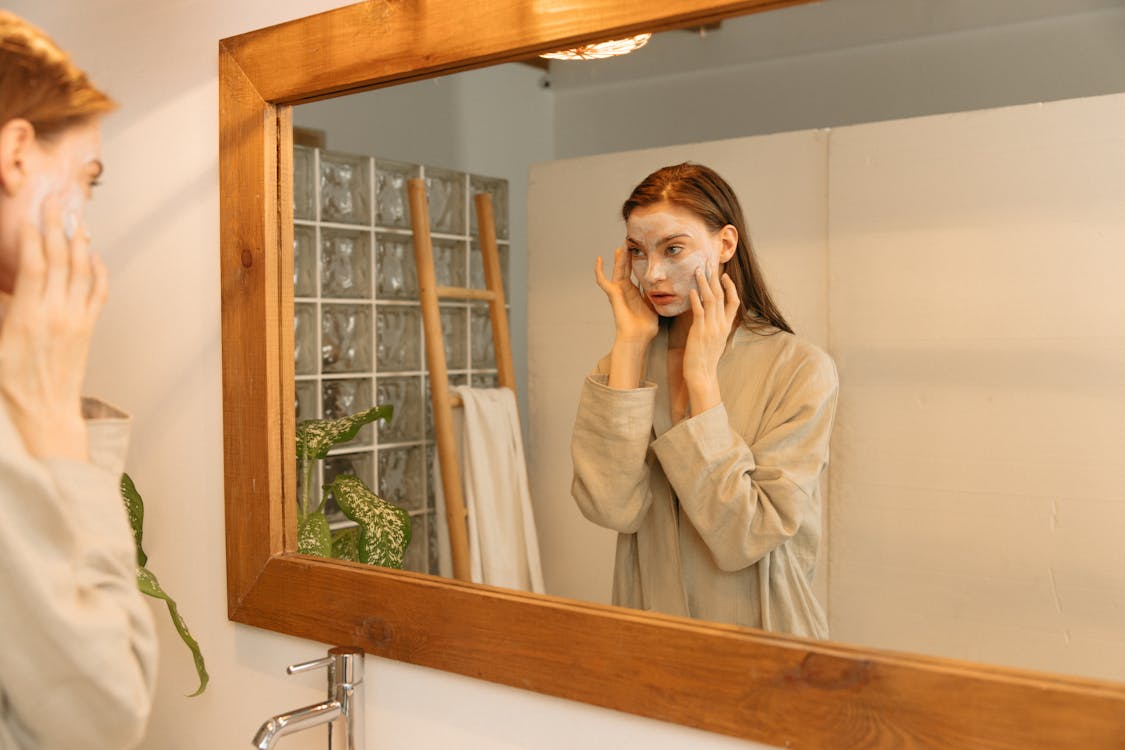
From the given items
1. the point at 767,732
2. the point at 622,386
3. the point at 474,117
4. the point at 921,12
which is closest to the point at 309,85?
the point at 474,117

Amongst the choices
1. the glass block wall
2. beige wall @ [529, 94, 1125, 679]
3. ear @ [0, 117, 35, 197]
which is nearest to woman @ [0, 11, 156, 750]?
ear @ [0, 117, 35, 197]

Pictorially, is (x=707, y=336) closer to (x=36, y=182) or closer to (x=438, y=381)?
(x=438, y=381)

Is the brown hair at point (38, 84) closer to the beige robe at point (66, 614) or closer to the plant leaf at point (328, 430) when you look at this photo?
the beige robe at point (66, 614)

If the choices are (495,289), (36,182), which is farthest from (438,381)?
(36,182)

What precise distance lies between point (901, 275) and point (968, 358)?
76mm

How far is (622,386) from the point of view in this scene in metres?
0.88

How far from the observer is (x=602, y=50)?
0.87 metres

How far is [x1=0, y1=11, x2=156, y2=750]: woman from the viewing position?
59 centimetres

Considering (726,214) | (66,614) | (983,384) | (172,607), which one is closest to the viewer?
(66,614)

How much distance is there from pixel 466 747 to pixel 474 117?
604mm

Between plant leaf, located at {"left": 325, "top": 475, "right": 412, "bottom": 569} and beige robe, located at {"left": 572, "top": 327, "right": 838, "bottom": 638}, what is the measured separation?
0.71ft

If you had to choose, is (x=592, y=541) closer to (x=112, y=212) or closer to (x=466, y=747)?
(x=466, y=747)

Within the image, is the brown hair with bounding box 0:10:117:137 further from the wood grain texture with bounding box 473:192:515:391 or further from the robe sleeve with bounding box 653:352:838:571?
the robe sleeve with bounding box 653:352:838:571

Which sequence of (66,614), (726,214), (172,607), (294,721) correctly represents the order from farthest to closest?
(172,607)
(294,721)
(726,214)
(66,614)
